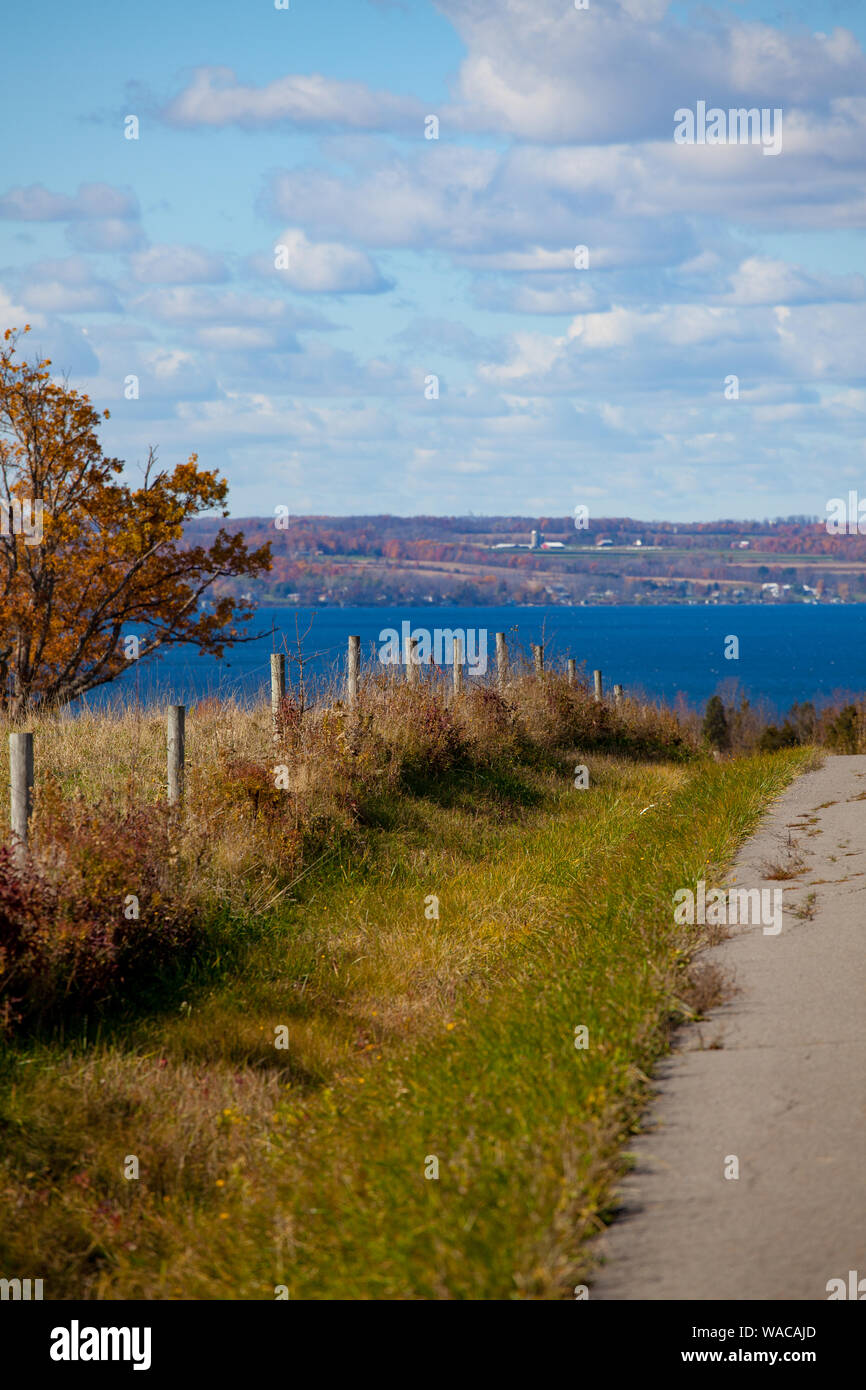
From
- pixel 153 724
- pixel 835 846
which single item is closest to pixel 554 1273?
pixel 835 846

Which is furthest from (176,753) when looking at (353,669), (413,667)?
(413,667)

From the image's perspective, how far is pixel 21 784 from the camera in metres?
8.46

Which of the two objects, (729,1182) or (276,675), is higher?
(276,675)

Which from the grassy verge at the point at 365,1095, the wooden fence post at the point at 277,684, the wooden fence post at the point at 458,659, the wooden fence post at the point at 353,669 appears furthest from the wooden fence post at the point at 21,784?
the wooden fence post at the point at 458,659

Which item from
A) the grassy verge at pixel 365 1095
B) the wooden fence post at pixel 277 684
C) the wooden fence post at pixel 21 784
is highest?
the wooden fence post at pixel 277 684

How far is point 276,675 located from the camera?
14133 millimetres

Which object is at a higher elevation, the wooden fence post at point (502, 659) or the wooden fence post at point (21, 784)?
the wooden fence post at point (502, 659)

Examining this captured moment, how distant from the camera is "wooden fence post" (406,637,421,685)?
17594mm

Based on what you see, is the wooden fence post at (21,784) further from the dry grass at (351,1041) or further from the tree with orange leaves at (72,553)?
the tree with orange leaves at (72,553)

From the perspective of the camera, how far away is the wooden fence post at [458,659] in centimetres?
1881

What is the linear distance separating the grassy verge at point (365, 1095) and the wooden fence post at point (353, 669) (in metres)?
4.70

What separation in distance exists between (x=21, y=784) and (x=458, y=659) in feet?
37.9
